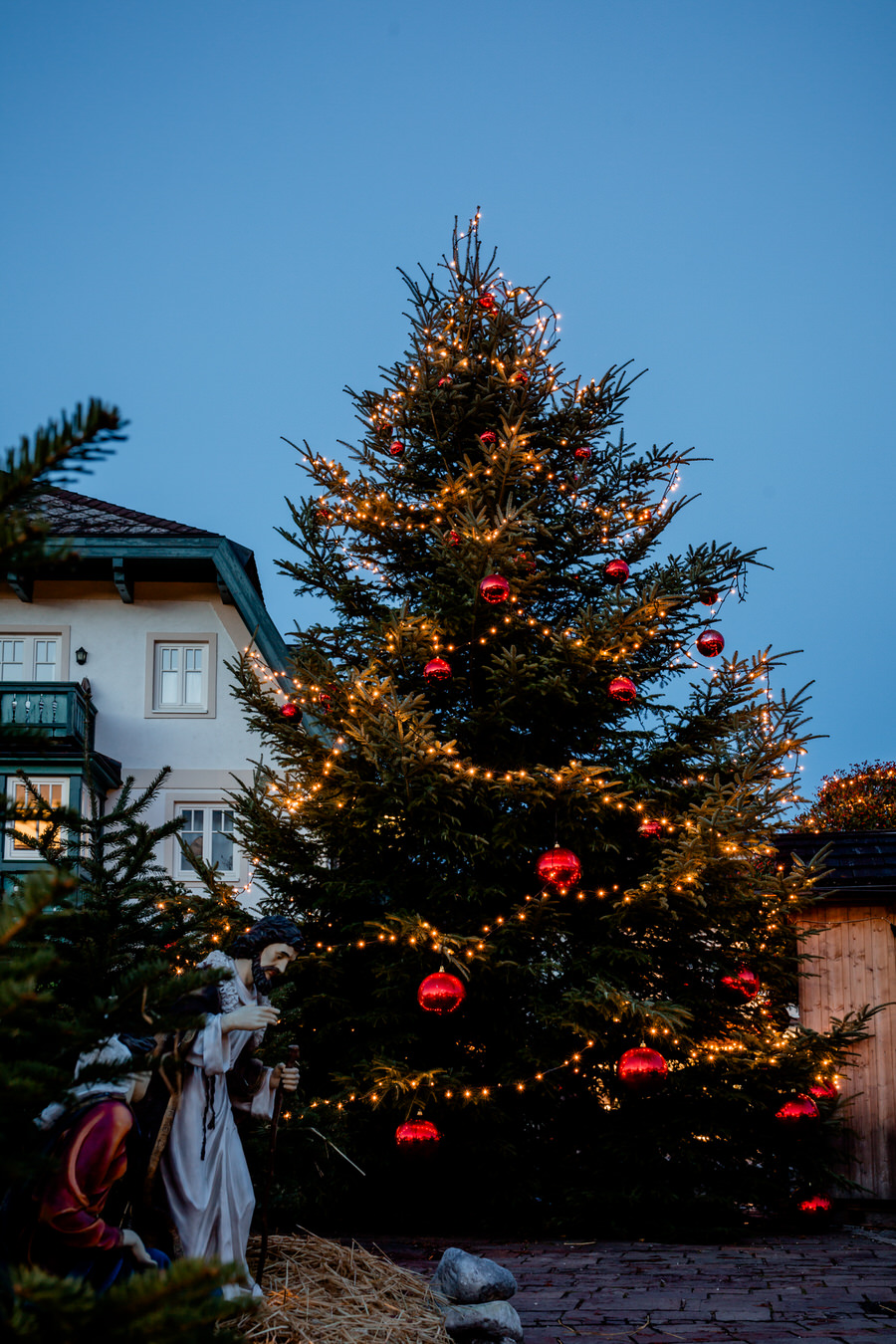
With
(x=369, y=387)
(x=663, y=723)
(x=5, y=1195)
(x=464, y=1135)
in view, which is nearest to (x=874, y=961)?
(x=663, y=723)

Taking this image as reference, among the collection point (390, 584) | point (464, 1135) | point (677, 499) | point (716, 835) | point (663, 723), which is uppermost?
point (677, 499)

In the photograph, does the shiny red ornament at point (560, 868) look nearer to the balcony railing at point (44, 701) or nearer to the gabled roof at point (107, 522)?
the gabled roof at point (107, 522)

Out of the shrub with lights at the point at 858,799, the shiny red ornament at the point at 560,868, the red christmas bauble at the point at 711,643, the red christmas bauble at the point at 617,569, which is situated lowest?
the shiny red ornament at the point at 560,868

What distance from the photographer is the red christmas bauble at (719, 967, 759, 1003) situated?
8422mm

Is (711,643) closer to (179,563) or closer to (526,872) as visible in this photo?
(526,872)

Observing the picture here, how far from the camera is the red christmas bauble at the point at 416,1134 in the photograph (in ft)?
23.5

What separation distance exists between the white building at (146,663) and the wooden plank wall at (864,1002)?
926 cm

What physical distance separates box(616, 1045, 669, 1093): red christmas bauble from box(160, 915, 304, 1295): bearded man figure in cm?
332

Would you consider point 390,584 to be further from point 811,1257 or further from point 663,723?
point 811,1257

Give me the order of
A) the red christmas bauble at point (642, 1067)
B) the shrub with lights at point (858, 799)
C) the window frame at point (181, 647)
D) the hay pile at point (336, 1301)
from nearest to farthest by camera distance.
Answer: the hay pile at point (336, 1301), the red christmas bauble at point (642, 1067), the window frame at point (181, 647), the shrub with lights at point (858, 799)

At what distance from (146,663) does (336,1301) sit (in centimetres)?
1349

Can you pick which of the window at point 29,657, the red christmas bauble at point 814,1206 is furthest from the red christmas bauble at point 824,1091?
the window at point 29,657

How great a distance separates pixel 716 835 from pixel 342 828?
9.71ft

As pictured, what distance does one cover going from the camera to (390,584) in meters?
→ 10.2
